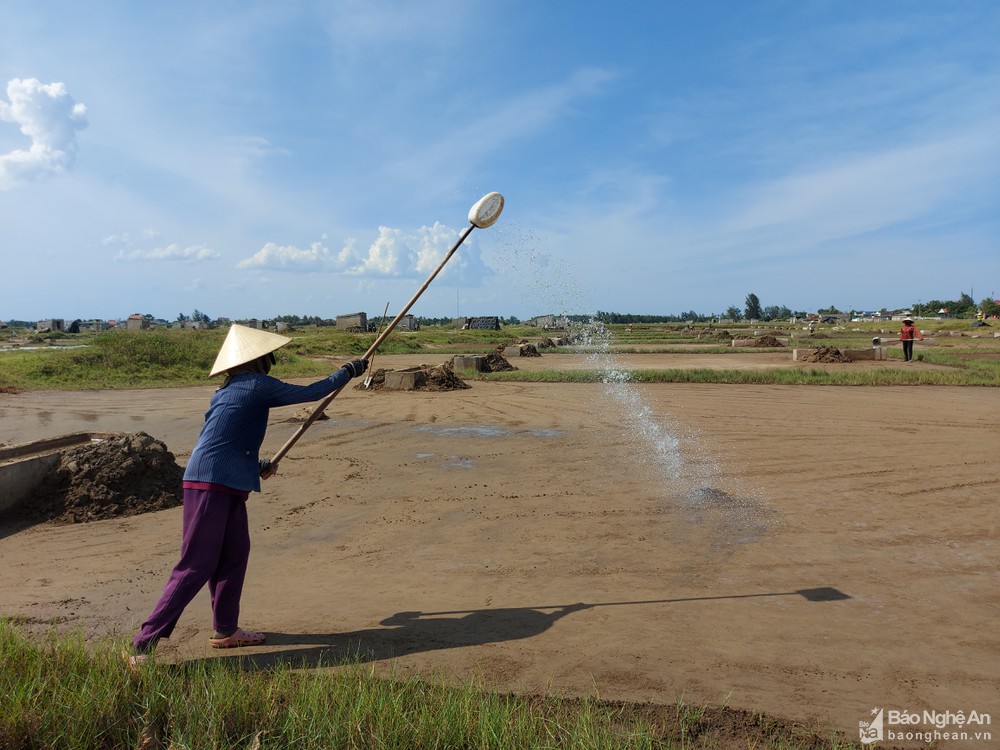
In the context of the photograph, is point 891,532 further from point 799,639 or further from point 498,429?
point 498,429

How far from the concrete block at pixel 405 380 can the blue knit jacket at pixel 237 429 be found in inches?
483

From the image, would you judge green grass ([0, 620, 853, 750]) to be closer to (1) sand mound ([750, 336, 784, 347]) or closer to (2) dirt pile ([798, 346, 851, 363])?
(2) dirt pile ([798, 346, 851, 363])

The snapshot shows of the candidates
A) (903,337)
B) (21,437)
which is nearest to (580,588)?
(21,437)

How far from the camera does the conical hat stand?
141 inches

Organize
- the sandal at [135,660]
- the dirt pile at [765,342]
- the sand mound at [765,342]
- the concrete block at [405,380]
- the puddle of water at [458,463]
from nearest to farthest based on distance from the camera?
the sandal at [135,660] < the puddle of water at [458,463] < the concrete block at [405,380] < the dirt pile at [765,342] < the sand mound at [765,342]

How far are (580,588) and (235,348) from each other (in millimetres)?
2647

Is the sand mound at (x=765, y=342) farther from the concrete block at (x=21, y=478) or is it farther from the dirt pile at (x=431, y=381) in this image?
the concrete block at (x=21, y=478)

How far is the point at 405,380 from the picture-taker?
52.2ft

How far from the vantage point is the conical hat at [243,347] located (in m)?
3.58

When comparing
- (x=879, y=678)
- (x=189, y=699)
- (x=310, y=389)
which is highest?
(x=310, y=389)

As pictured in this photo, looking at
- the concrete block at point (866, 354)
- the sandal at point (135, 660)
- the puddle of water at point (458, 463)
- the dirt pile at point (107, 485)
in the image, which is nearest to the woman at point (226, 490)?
the sandal at point (135, 660)

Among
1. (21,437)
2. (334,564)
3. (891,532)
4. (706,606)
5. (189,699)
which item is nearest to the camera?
(189,699)

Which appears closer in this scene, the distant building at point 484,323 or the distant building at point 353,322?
the distant building at point 353,322

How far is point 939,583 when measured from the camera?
4.35 m
